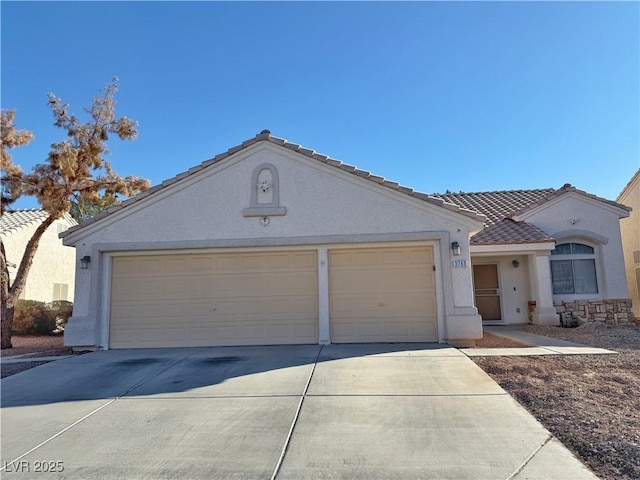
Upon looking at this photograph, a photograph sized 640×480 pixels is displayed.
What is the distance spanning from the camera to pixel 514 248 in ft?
45.6

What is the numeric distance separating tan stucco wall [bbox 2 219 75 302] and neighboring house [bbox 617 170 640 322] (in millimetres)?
23284

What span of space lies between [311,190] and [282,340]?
3.59 metres

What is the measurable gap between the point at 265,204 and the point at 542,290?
30.0 ft

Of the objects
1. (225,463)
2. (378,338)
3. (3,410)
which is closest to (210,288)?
(378,338)

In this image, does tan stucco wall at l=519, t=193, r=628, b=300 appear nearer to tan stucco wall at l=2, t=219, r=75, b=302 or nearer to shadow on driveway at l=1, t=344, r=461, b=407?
shadow on driveway at l=1, t=344, r=461, b=407

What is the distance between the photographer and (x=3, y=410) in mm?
6297

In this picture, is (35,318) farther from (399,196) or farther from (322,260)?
(399,196)

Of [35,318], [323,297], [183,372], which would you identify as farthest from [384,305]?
[35,318]

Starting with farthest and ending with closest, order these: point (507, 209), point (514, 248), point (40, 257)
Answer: point (40, 257), point (507, 209), point (514, 248)

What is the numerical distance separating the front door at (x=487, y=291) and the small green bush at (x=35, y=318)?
48.0 ft

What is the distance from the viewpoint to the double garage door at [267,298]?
10398 millimetres

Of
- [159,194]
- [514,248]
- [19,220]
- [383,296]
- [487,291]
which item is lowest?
[383,296]

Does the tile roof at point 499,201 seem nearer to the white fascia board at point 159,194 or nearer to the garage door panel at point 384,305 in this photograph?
the garage door panel at point 384,305

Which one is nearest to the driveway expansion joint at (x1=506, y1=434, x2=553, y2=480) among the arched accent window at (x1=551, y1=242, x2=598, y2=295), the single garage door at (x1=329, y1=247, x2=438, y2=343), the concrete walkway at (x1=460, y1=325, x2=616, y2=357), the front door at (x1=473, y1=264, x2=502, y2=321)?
the concrete walkway at (x1=460, y1=325, x2=616, y2=357)
